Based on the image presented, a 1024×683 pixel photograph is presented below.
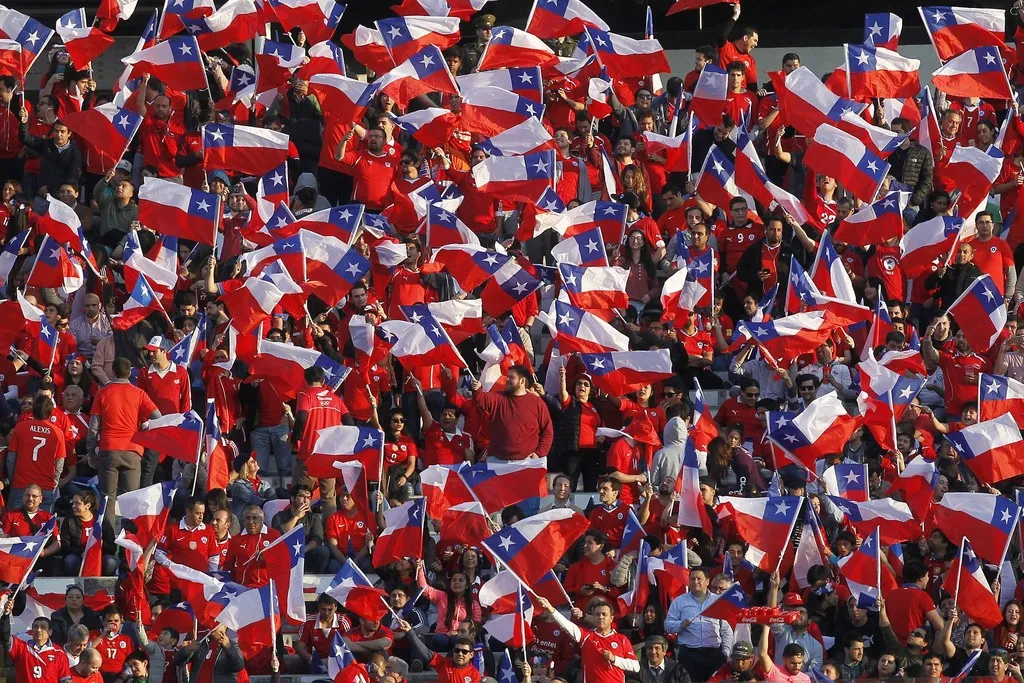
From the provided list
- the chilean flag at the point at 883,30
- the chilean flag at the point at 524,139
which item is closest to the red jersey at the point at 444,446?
the chilean flag at the point at 524,139

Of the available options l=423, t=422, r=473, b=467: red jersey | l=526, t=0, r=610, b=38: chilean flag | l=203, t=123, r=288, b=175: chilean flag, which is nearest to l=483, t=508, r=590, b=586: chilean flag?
l=423, t=422, r=473, b=467: red jersey

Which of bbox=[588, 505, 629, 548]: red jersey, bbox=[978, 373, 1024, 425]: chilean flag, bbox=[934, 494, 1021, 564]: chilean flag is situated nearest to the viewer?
bbox=[934, 494, 1021, 564]: chilean flag

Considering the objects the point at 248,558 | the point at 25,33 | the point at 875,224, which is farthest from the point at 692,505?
the point at 25,33

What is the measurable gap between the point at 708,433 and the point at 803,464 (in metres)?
0.77

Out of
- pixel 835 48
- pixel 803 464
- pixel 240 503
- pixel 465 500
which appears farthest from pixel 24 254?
pixel 835 48

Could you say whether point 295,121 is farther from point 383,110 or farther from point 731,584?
point 731,584

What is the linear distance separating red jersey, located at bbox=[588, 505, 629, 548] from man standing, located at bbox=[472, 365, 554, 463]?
2.73 ft

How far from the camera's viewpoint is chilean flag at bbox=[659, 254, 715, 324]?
2130 cm

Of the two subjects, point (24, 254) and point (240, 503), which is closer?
point (240, 503)

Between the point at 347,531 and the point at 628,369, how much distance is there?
8.73ft

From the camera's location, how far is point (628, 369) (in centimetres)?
2034

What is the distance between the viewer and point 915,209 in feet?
75.9

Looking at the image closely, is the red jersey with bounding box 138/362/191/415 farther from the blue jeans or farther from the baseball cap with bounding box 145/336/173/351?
the blue jeans

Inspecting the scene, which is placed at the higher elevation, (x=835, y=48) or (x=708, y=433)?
(x=708, y=433)
